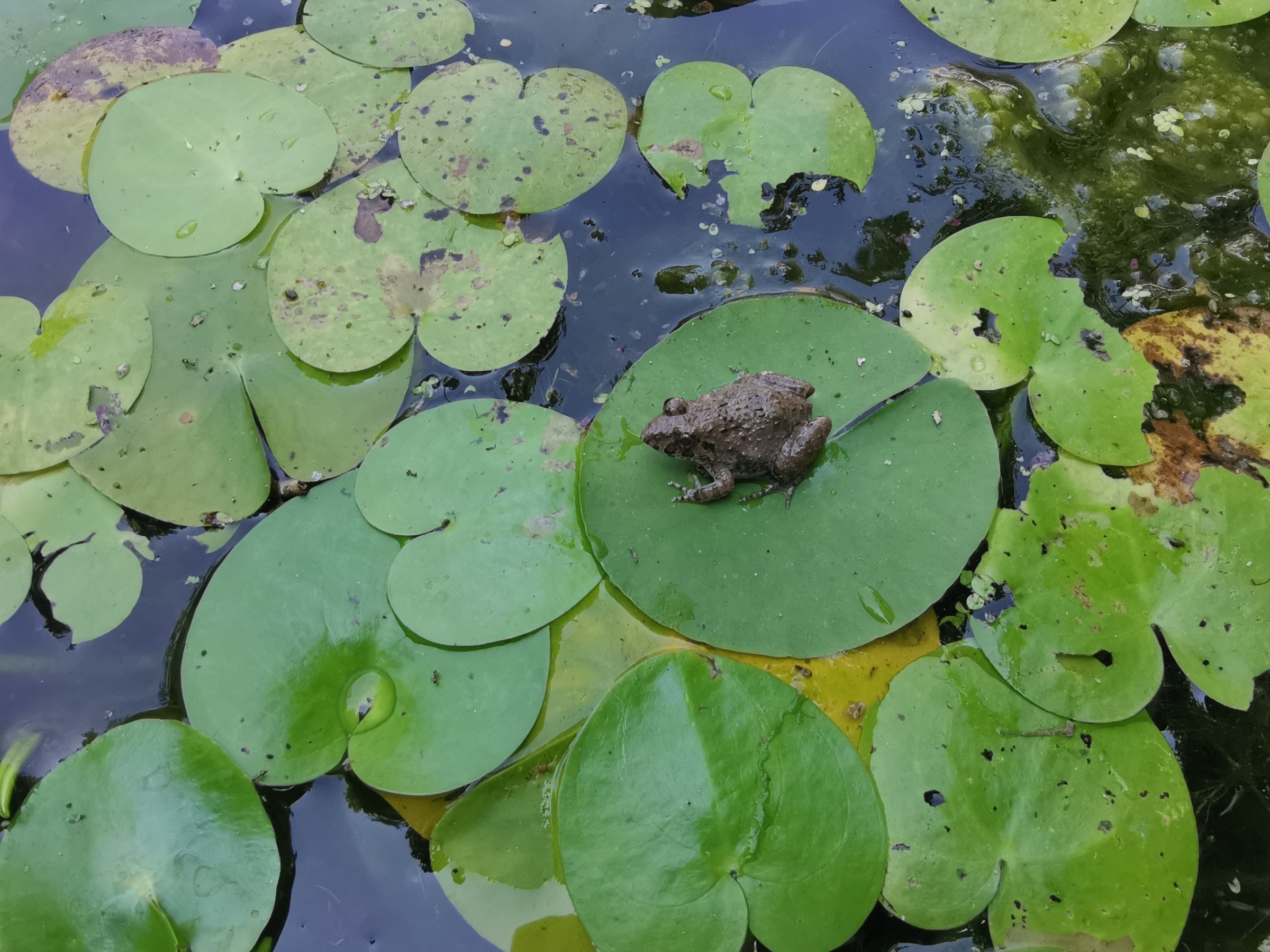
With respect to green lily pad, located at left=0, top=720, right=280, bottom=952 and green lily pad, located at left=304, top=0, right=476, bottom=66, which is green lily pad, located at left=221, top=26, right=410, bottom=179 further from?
green lily pad, located at left=0, top=720, right=280, bottom=952

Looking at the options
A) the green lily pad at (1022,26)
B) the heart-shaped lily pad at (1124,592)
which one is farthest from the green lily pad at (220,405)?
the green lily pad at (1022,26)

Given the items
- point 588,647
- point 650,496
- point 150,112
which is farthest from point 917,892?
point 150,112

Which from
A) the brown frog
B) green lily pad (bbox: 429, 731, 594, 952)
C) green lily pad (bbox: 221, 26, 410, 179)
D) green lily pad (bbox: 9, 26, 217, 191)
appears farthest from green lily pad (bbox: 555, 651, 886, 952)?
green lily pad (bbox: 9, 26, 217, 191)

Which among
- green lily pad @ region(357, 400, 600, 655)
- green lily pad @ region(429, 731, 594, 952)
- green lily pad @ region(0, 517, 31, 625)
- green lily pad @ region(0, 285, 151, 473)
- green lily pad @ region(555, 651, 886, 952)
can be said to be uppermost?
green lily pad @ region(0, 285, 151, 473)

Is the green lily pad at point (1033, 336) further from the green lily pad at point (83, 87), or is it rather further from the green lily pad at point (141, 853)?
the green lily pad at point (83, 87)

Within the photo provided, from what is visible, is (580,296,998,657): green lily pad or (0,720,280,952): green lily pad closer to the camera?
(0,720,280,952): green lily pad

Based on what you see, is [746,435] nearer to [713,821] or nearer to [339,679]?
[713,821]

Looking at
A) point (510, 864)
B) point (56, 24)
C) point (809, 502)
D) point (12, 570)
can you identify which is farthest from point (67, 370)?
point (809, 502)
